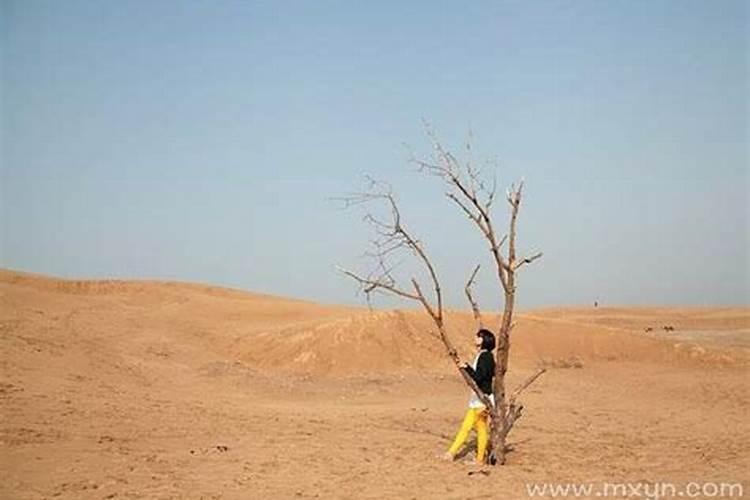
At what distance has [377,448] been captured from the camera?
9.52 meters

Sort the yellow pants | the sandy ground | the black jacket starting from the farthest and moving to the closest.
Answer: the black jacket
the yellow pants
the sandy ground

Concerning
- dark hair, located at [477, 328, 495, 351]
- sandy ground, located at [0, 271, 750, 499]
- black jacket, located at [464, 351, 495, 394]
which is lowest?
sandy ground, located at [0, 271, 750, 499]

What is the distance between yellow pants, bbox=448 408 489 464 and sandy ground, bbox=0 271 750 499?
0.34 m

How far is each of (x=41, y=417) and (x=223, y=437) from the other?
2789 mm

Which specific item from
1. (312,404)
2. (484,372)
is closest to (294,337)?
(312,404)

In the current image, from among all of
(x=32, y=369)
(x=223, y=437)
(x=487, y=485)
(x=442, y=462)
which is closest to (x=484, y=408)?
(x=442, y=462)

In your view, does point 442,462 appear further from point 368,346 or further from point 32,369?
point 368,346

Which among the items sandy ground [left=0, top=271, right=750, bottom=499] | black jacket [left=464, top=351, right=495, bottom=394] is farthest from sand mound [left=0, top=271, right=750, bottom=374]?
black jacket [left=464, top=351, right=495, bottom=394]

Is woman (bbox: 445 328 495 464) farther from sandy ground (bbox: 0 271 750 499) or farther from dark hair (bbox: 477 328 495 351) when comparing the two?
sandy ground (bbox: 0 271 750 499)

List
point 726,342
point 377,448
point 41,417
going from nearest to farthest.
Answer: point 377,448, point 41,417, point 726,342

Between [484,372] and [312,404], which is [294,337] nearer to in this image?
[312,404]

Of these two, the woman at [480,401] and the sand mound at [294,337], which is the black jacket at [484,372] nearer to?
the woman at [480,401]

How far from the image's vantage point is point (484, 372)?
9.02 m

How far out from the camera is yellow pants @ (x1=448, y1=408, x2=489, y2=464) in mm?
8750
